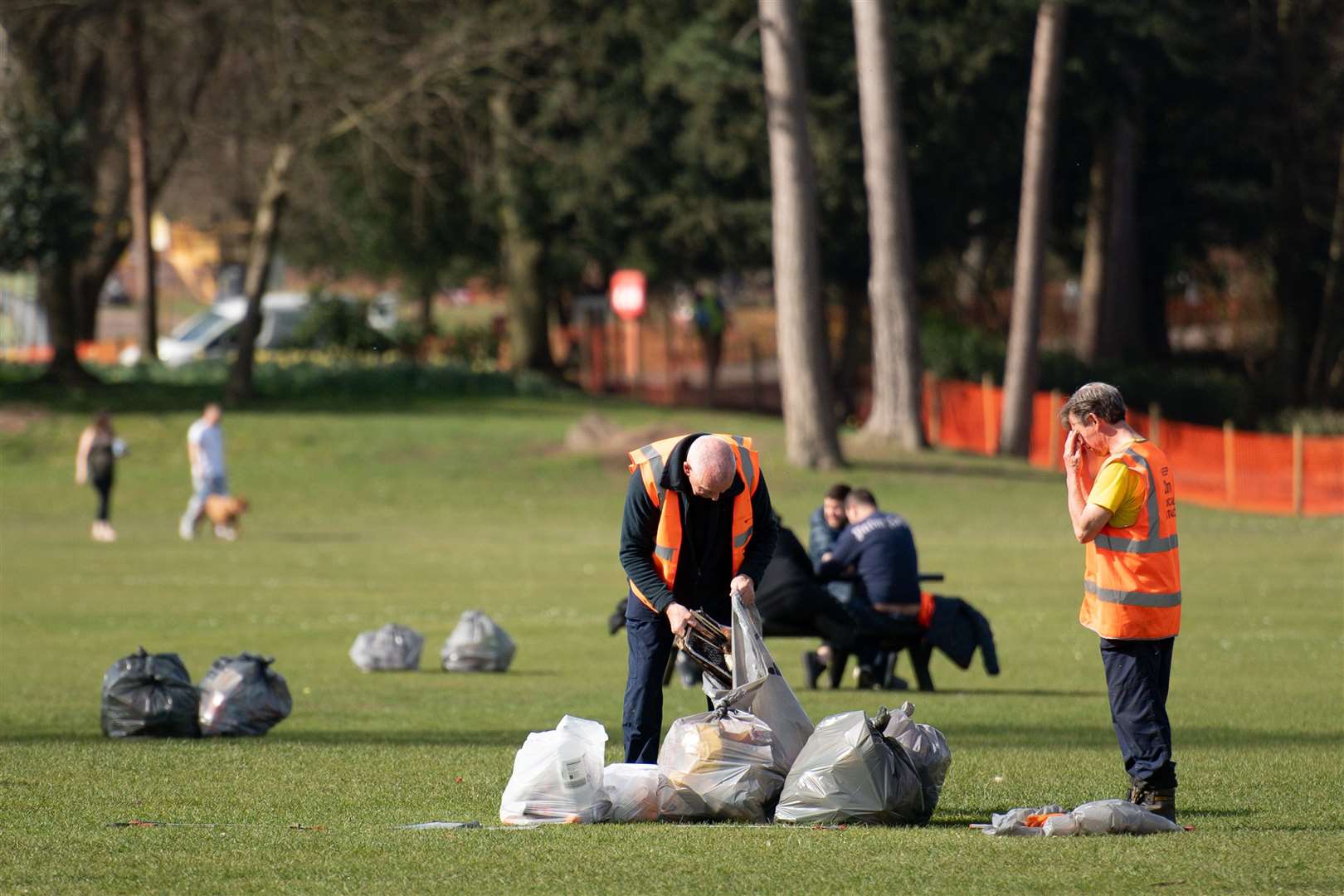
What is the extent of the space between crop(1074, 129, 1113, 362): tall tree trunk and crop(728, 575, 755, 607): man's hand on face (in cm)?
3517

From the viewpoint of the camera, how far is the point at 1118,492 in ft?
25.8

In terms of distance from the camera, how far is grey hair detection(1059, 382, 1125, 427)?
795 cm

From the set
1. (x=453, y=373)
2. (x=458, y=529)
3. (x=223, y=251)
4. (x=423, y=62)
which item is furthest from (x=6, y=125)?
(x=223, y=251)

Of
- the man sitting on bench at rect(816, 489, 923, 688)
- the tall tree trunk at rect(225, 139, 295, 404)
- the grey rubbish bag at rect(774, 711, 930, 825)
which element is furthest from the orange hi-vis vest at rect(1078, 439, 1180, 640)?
the tall tree trunk at rect(225, 139, 295, 404)

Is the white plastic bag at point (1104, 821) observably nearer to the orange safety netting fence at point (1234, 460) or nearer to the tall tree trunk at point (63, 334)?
the orange safety netting fence at point (1234, 460)

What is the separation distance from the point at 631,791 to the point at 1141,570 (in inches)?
87.1

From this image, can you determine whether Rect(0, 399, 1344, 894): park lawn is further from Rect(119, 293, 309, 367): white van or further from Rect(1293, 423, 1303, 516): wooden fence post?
Rect(119, 293, 309, 367): white van

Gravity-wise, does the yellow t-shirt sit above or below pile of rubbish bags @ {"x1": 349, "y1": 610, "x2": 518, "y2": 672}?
above

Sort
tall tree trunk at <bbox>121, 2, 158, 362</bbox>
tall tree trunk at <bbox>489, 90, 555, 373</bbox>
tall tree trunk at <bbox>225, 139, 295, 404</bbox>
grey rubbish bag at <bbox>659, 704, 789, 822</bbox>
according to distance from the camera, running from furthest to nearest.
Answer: tall tree trunk at <bbox>489, 90, 555, 373</bbox>, tall tree trunk at <bbox>121, 2, 158, 362</bbox>, tall tree trunk at <bbox>225, 139, 295, 404</bbox>, grey rubbish bag at <bbox>659, 704, 789, 822</bbox>

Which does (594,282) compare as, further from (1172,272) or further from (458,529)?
(458,529)

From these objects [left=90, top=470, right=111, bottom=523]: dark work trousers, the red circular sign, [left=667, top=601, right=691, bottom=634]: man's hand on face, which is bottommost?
[left=90, top=470, right=111, bottom=523]: dark work trousers

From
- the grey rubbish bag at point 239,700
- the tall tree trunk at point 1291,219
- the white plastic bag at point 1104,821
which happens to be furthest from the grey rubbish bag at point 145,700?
the tall tree trunk at point 1291,219

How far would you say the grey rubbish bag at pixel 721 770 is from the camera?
320 inches

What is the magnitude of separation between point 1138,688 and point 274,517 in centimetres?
2454
